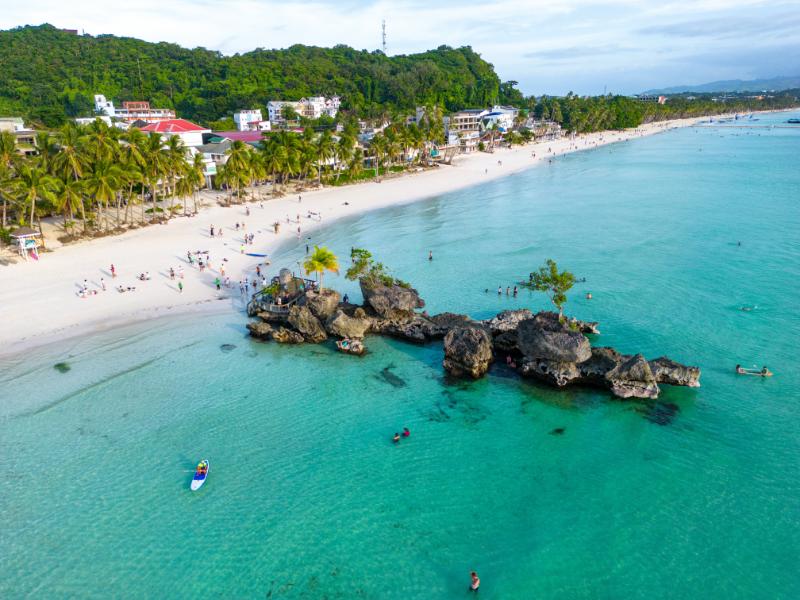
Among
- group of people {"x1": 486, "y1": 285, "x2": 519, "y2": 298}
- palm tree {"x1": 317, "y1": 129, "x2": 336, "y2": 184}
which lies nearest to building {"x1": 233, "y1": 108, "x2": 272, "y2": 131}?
palm tree {"x1": 317, "y1": 129, "x2": 336, "y2": 184}

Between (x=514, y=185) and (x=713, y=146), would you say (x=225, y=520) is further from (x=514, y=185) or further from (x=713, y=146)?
(x=713, y=146)

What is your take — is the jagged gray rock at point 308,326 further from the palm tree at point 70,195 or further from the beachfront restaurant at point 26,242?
the palm tree at point 70,195

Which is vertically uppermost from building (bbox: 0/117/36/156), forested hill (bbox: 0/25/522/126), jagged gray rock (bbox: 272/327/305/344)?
forested hill (bbox: 0/25/522/126)

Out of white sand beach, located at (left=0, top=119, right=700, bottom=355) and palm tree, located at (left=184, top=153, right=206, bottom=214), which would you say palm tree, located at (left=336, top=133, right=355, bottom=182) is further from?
palm tree, located at (left=184, top=153, right=206, bottom=214)

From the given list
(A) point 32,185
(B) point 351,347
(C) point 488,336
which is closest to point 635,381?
(C) point 488,336

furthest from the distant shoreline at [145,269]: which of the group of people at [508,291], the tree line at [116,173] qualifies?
the group of people at [508,291]

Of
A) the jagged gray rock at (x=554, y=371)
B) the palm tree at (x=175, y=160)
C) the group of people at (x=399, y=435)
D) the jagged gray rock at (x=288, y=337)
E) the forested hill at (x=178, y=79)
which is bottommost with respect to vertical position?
the group of people at (x=399, y=435)
